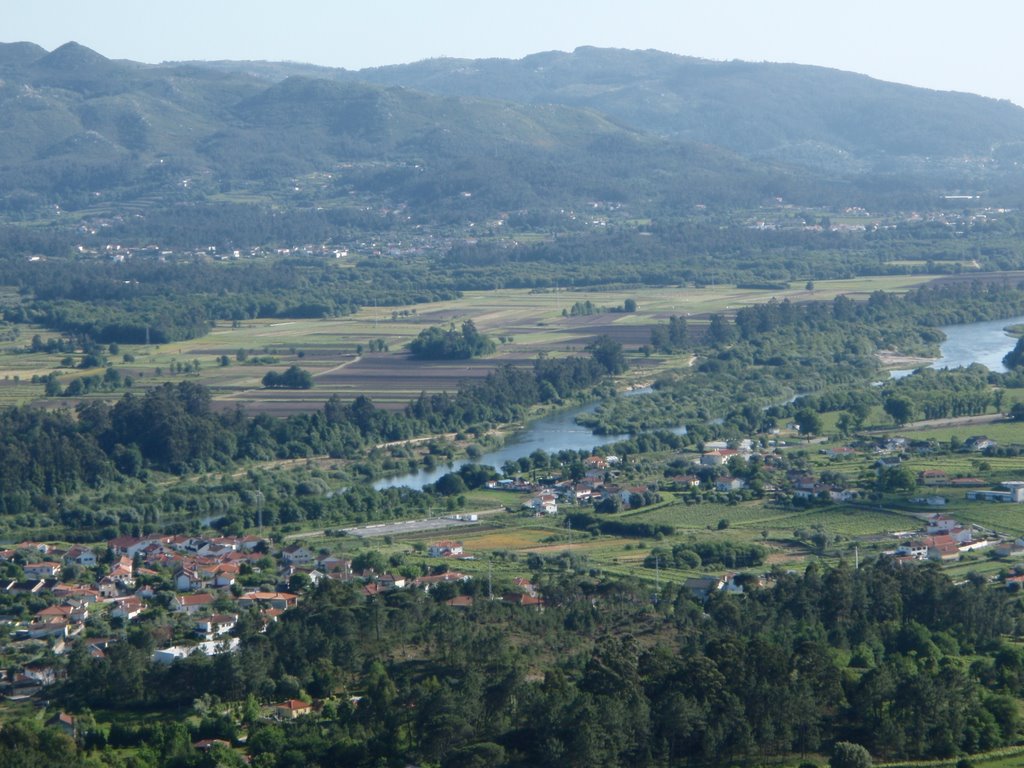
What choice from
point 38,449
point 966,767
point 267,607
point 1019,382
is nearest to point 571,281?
point 1019,382

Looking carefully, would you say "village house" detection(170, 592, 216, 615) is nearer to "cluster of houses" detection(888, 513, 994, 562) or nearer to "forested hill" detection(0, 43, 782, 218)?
"cluster of houses" detection(888, 513, 994, 562)

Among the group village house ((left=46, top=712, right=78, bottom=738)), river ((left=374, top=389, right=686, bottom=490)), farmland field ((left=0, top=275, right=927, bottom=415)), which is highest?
farmland field ((left=0, top=275, right=927, bottom=415))

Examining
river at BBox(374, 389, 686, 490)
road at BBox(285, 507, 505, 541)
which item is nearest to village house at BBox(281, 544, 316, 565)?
road at BBox(285, 507, 505, 541)

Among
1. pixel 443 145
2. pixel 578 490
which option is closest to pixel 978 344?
pixel 578 490

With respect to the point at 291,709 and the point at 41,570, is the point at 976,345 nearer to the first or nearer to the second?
the point at 41,570

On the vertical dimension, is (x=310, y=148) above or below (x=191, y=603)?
above

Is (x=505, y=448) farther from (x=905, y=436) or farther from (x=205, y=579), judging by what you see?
(x=205, y=579)

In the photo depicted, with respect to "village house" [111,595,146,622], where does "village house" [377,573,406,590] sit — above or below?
above

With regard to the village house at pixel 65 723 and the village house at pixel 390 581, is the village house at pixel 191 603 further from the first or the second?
the village house at pixel 65 723

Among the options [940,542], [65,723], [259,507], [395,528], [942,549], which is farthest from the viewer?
[259,507]
